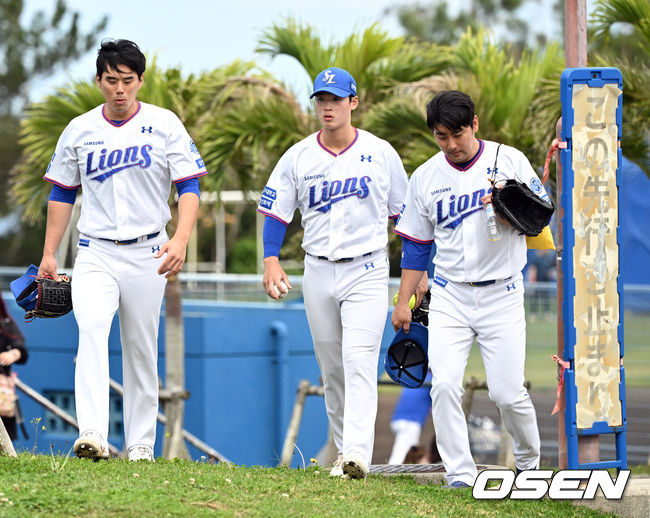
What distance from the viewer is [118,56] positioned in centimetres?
595

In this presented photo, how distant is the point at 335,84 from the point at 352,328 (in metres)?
1.43

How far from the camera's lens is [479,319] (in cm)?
586

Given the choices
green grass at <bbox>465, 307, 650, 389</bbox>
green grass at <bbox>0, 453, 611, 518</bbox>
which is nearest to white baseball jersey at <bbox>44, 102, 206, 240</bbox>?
green grass at <bbox>0, 453, 611, 518</bbox>

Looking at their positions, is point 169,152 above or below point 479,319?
above

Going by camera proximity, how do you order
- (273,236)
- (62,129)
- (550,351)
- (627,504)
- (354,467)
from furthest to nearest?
(550,351) < (62,129) < (273,236) < (354,467) < (627,504)

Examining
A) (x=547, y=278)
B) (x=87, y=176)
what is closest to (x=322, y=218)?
(x=87, y=176)

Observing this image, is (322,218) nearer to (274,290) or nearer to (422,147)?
(274,290)

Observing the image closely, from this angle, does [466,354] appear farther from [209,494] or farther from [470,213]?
[209,494]

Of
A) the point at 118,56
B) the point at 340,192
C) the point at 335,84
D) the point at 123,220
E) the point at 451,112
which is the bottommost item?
the point at 123,220

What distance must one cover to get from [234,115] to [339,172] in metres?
4.64

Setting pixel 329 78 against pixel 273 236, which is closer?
pixel 329 78

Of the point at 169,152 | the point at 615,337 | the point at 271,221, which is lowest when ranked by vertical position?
the point at 615,337

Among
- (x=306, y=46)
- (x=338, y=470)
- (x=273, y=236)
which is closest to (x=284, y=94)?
(x=306, y=46)

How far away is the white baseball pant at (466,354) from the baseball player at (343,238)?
0.42 m
